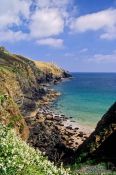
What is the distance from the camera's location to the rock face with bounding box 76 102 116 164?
48781 millimetres

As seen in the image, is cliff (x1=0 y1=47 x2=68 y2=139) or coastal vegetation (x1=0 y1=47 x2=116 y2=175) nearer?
coastal vegetation (x1=0 y1=47 x2=116 y2=175)

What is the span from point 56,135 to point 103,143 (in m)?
25.7

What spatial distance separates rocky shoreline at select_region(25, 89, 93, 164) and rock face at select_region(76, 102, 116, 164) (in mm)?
2359

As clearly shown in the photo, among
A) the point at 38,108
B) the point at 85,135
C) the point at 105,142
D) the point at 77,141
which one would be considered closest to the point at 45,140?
the point at 77,141

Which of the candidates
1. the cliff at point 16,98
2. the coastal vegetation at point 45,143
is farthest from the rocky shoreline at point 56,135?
the cliff at point 16,98

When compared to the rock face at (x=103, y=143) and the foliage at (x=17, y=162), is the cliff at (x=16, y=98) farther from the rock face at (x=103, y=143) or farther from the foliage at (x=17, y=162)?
the rock face at (x=103, y=143)

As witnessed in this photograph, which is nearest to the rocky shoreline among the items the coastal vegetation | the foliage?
the coastal vegetation

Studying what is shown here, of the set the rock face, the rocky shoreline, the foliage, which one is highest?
the foliage

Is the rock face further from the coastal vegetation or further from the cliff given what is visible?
the cliff

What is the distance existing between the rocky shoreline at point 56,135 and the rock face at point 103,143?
2359 mm

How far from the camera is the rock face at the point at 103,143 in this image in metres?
48.8

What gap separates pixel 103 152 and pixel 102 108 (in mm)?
77077

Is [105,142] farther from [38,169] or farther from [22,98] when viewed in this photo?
[22,98]

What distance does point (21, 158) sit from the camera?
56.5 ft
